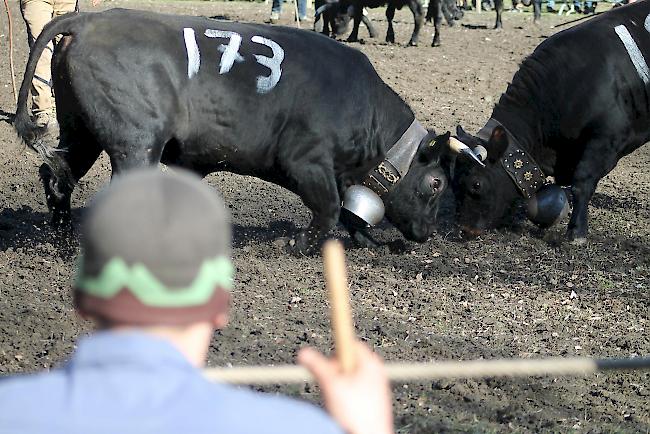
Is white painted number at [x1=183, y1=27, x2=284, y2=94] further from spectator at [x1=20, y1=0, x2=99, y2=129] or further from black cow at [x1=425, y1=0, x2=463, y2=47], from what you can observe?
black cow at [x1=425, y1=0, x2=463, y2=47]

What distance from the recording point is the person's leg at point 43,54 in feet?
35.1

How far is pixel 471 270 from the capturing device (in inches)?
283

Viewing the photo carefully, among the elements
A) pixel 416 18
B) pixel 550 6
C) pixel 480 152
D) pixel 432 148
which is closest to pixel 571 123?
pixel 480 152

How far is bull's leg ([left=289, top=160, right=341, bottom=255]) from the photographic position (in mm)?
6816

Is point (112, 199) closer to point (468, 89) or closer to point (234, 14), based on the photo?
point (468, 89)

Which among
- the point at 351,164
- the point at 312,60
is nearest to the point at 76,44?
the point at 312,60

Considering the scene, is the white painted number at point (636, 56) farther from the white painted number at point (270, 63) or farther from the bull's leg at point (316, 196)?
the white painted number at point (270, 63)

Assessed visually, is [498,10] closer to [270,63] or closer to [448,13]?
[448,13]

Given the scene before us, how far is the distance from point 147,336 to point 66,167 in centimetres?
534

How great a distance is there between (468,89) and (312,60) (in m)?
7.68

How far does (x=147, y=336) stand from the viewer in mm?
1622

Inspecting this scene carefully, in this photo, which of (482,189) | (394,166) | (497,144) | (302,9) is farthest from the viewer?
(302,9)

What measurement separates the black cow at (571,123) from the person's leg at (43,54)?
4.65 metres

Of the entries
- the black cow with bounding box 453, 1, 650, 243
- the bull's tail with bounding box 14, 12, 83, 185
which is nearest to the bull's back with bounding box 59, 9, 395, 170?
the bull's tail with bounding box 14, 12, 83, 185
